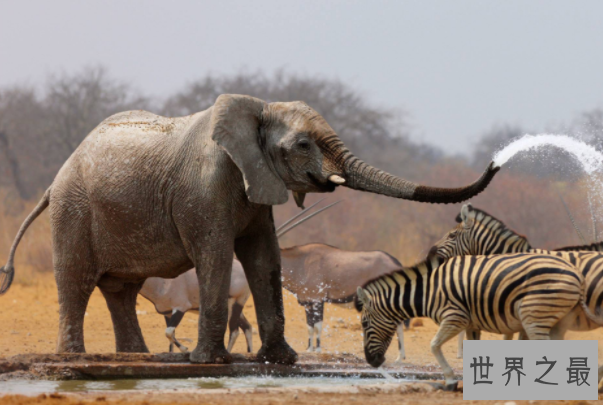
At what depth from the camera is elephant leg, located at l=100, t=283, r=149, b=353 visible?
8.52m

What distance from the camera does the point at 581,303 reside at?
6301 mm

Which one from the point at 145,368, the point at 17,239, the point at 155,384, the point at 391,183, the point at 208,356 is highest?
the point at 391,183

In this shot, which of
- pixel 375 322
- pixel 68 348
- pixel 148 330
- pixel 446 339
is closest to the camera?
pixel 446 339

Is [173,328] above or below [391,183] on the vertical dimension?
below

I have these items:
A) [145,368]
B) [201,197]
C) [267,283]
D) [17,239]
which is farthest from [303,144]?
[17,239]

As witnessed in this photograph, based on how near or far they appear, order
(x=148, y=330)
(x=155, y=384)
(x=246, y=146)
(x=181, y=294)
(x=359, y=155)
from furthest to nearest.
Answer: (x=359, y=155)
(x=148, y=330)
(x=181, y=294)
(x=246, y=146)
(x=155, y=384)

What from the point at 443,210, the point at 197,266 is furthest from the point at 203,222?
the point at 443,210

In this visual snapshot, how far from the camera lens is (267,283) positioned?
7.76m

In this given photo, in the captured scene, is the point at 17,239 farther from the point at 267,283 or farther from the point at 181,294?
the point at 181,294

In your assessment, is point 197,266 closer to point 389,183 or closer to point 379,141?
point 389,183

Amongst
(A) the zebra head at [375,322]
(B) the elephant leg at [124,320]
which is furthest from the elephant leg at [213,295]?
(B) the elephant leg at [124,320]

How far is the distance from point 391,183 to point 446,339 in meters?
1.21

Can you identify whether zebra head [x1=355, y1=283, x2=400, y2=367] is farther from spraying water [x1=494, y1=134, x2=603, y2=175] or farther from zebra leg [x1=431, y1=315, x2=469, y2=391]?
spraying water [x1=494, y1=134, x2=603, y2=175]

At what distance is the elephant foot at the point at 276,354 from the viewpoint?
7.67 meters
